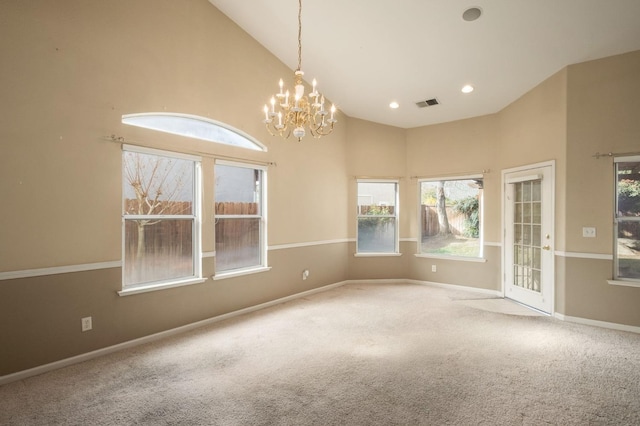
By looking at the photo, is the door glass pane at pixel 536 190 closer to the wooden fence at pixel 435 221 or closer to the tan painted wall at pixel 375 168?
the wooden fence at pixel 435 221

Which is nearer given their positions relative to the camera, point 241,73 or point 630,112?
point 630,112

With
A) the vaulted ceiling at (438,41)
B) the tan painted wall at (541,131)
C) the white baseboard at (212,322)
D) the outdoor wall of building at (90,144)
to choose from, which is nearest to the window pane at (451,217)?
the white baseboard at (212,322)

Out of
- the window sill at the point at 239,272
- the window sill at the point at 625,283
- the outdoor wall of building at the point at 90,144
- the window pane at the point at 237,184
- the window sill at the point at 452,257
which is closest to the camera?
the outdoor wall of building at the point at 90,144

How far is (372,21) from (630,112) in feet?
10.5

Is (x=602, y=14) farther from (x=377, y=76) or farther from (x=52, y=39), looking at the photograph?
(x=52, y=39)

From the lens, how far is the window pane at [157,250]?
3.47 meters

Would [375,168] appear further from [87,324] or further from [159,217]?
[87,324]

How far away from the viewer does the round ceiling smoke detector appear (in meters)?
3.44

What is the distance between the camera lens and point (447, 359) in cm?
312

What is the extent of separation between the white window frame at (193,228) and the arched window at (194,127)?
0.82 ft

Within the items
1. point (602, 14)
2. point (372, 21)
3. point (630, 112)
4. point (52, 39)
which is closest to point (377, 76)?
point (372, 21)

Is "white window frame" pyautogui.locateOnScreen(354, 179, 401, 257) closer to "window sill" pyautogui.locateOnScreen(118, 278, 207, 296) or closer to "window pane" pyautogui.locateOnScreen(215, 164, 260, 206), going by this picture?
"window pane" pyautogui.locateOnScreen(215, 164, 260, 206)

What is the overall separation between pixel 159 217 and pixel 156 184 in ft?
1.20

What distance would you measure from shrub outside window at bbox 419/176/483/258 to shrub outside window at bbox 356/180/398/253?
0.55 m
